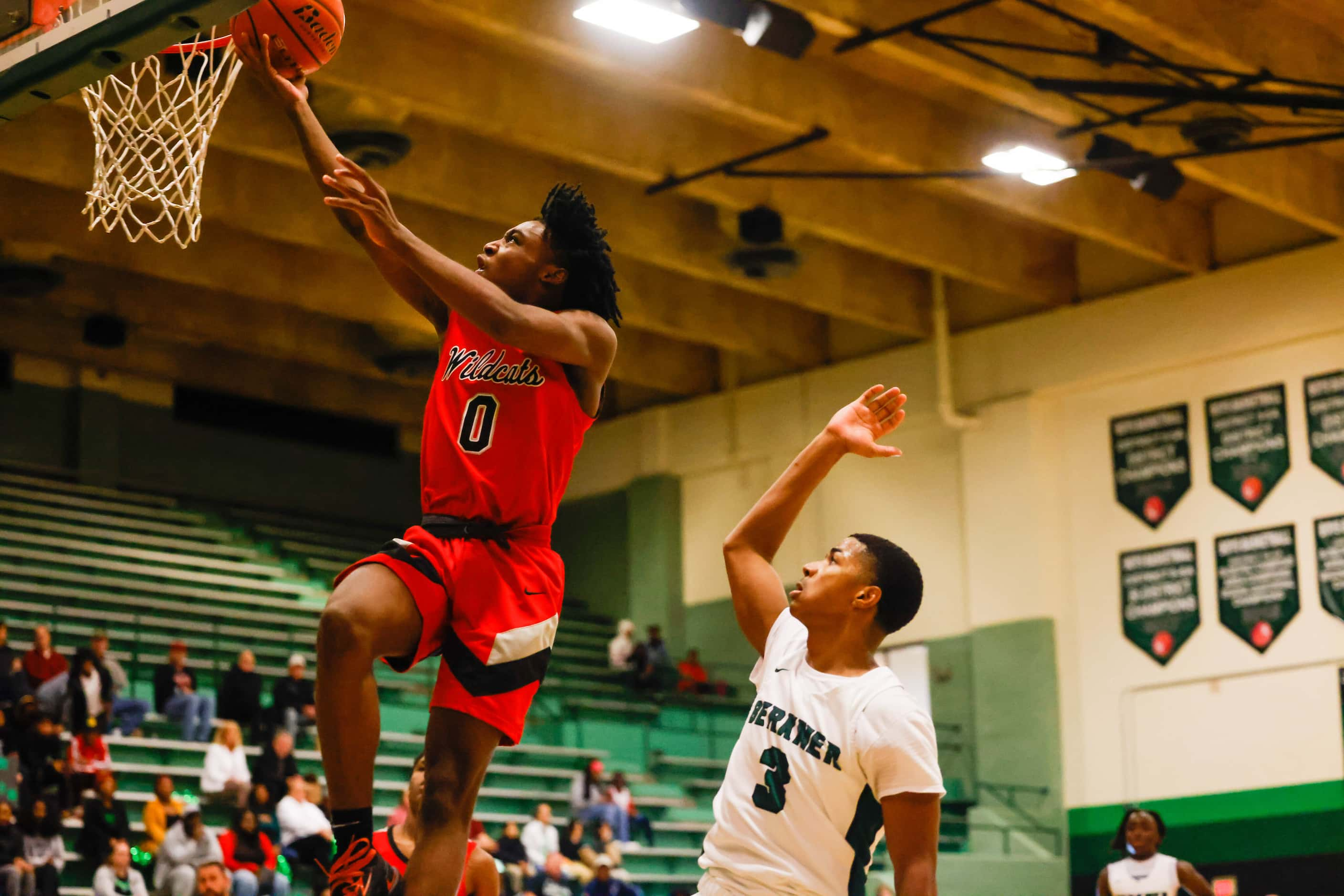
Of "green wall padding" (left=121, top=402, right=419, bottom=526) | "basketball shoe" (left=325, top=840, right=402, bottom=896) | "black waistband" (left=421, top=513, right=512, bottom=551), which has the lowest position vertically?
"basketball shoe" (left=325, top=840, right=402, bottom=896)

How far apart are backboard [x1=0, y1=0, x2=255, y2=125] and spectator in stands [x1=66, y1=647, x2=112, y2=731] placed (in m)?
9.85

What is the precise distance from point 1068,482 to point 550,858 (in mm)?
8486

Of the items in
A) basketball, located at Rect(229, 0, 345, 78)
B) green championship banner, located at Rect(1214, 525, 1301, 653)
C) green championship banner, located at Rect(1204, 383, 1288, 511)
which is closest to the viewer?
basketball, located at Rect(229, 0, 345, 78)

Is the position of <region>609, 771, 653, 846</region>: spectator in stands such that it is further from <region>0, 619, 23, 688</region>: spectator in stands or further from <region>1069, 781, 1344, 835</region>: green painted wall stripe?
<region>0, 619, 23, 688</region>: spectator in stands

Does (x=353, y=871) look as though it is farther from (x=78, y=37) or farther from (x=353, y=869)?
(x=78, y=37)

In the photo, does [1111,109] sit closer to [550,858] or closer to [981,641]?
[981,641]

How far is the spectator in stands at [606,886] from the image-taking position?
15359 mm

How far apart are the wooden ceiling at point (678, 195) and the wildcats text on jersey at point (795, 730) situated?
10208mm

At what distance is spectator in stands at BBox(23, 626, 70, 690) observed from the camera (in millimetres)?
14633

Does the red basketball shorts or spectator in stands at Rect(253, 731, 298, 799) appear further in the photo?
spectator in stands at Rect(253, 731, 298, 799)

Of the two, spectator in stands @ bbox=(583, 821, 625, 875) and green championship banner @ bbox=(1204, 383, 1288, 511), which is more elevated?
green championship banner @ bbox=(1204, 383, 1288, 511)

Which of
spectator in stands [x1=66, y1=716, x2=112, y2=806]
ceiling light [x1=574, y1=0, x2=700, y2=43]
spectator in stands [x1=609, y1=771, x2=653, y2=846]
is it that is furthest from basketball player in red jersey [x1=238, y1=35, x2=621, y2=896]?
spectator in stands [x1=609, y1=771, x2=653, y2=846]

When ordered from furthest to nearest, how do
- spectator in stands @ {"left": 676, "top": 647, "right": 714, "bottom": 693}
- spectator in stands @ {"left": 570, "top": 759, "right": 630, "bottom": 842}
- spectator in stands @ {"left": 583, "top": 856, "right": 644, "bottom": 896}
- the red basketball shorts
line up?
spectator in stands @ {"left": 676, "top": 647, "right": 714, "bottom": 693} < spectator in stands @ {"left": 570, "top": 759, "right": 630, "bottom": 842} < spectator in stands @ {"left": 583, "top": 856, "right": 644, "bottom": 896} < the red basketball shorts

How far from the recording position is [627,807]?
18.0 metres
